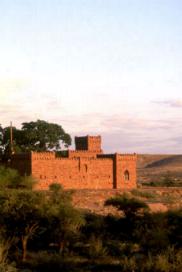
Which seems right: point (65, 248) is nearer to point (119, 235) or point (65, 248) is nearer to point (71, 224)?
point (71, 224)

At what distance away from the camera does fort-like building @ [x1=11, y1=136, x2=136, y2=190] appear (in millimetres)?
47281

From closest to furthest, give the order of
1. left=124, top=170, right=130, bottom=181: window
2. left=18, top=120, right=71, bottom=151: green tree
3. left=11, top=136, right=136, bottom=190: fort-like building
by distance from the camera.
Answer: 1. left=11, top=136, right=136, bottom=190: fort-like building
2. left=124, top=170, right=130, bottom=181: window
3. left=18, top=120, right=71, bottom=151: green tree

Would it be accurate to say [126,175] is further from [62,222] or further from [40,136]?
[62,222]

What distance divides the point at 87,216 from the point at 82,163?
1729 centimetres

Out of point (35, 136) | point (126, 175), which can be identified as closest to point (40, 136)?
point (35, 136)

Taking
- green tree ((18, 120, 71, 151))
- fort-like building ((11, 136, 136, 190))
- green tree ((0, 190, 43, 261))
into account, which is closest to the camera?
green tree ((0, 190, 43, 261))

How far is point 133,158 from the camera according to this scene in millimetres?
52906

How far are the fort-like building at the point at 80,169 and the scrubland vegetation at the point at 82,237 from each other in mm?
15364

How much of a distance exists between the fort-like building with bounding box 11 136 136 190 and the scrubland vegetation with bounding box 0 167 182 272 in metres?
15.4

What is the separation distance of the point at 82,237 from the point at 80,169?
21152 mm

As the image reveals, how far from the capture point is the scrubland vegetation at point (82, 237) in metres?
23.6

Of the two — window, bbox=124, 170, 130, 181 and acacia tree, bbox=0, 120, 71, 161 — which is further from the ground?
acacia tree, bbox=0, 120, 71, 161

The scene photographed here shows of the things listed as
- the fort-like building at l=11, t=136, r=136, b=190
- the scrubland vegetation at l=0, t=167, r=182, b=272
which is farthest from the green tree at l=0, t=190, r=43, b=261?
the fort-like building at l=11, t=136, r=136, b=190

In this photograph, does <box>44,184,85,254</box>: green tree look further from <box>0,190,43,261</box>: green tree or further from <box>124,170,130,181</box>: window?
<box>124,170,130,181</box>: window
